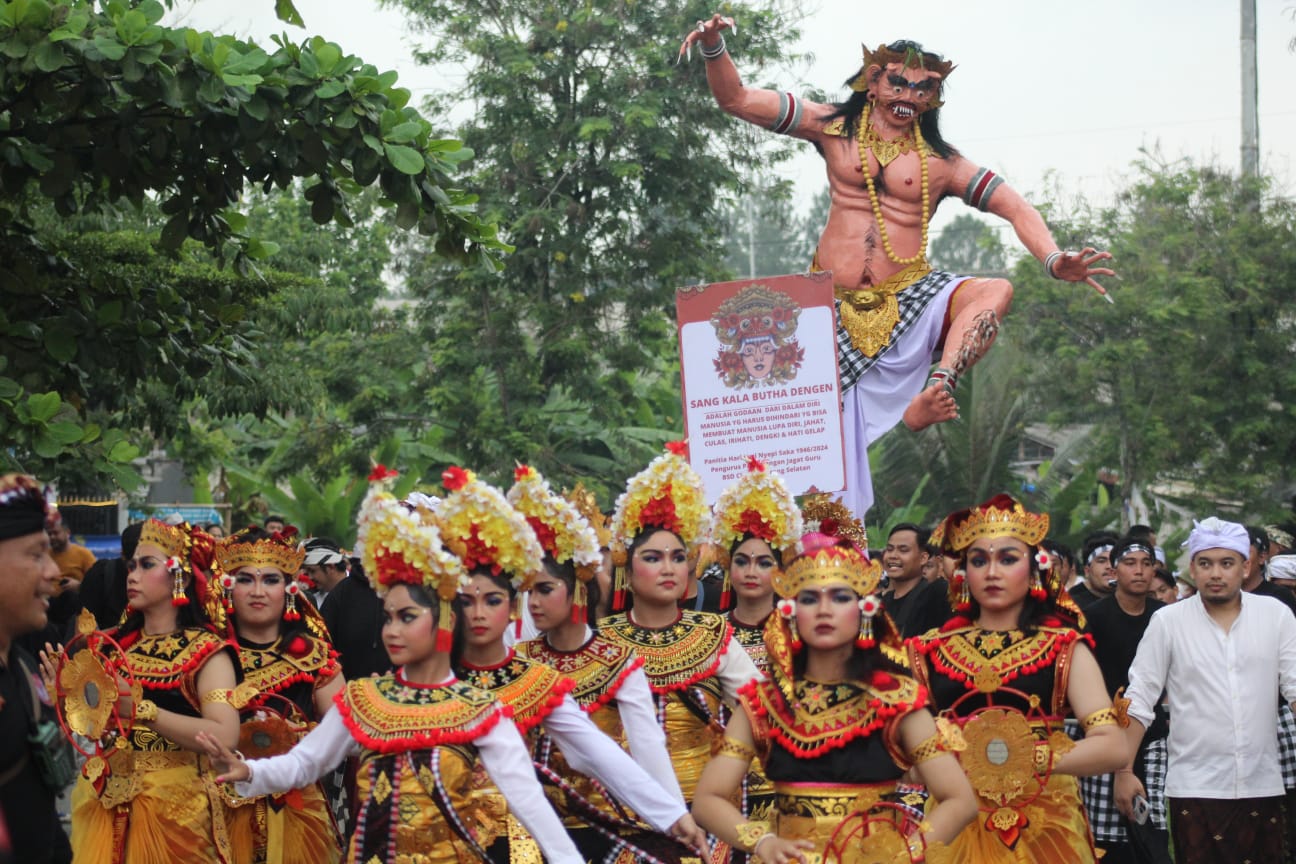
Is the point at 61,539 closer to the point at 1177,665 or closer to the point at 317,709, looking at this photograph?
the point at 317,709

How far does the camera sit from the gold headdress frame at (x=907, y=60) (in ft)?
33.9

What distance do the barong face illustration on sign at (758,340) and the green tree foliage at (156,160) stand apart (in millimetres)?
2207

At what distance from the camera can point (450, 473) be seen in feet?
19.9

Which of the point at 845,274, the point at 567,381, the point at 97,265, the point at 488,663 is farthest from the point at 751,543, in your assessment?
the point at 567,381

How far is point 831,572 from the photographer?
5.59 metres

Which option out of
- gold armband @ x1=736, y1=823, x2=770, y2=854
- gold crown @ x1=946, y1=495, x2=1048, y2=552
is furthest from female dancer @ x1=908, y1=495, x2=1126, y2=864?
gold armband @ x1=736, y1=823, x2=770, y2=854

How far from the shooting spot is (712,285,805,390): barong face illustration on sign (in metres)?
10.0

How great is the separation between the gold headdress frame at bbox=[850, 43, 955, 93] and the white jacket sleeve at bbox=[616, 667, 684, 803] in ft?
16.6

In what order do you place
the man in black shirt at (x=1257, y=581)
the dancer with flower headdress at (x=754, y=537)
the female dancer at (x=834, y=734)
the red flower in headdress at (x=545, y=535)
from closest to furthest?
the female dancer at (x=834, y=734) < the red flower in headdress at (x=545, y=535) < the dancer with flower headdress at (x=754, y=537) < the man in black shirt at (x=1257, y=581)

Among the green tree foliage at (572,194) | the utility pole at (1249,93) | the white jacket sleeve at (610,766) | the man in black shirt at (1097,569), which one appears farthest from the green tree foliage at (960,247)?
the white jacket sleeve at (610,766)

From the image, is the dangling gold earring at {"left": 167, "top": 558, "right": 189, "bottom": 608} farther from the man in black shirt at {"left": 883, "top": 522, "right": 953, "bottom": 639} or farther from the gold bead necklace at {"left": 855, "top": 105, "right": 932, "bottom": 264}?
the gold bead necklace at {"left": 855, "top": 105, "right": 932, "bottom": 264}

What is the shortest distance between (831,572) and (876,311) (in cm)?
503

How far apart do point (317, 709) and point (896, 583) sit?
3.72 meters

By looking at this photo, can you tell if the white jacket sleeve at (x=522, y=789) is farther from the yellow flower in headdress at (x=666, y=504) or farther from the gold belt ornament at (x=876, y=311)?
the gold belt ornament at (x=876, y=311)
